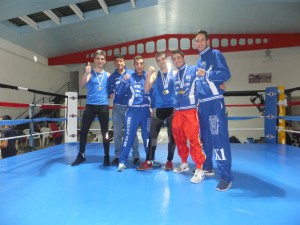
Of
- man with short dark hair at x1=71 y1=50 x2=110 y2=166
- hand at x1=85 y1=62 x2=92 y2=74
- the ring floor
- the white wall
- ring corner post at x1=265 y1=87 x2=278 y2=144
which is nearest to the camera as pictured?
the ring floor

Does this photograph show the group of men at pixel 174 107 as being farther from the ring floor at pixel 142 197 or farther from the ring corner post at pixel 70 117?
the ring corner post at pixel 70 117

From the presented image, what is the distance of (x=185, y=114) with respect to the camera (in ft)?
7.06

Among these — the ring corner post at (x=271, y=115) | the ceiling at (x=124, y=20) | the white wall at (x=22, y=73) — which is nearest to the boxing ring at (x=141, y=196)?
the ring corner post at (x=271, y=115)

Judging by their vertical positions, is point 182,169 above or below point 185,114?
below

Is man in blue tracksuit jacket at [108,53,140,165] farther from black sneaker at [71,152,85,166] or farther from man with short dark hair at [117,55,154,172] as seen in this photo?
black sneaker at [71,152,85,166]

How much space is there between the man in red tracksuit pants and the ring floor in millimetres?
232

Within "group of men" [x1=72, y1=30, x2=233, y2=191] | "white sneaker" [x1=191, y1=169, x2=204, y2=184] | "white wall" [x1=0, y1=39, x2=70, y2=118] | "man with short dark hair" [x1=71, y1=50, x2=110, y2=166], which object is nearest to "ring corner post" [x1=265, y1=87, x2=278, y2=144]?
"group of men" [x1=72, y1=30, x2=233, y2=191]

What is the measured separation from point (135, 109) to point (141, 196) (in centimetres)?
112

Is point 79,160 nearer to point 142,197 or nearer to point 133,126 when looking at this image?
point 133,126

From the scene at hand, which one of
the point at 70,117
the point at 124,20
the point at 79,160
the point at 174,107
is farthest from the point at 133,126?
the point at 124,20

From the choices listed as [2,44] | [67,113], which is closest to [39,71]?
[2,44]

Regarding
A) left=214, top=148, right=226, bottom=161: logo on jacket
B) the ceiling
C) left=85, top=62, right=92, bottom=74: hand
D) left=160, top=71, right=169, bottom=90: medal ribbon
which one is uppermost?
the ceiling

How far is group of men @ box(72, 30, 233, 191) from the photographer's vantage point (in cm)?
189

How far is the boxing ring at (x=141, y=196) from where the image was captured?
1.25 m
